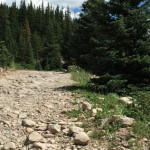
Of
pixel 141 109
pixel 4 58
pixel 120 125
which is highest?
pixel 4 58

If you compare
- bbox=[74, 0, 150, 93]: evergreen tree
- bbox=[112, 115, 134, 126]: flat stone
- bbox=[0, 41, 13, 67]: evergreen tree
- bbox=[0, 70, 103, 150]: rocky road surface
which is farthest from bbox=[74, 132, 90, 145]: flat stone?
bbox=[0, 41, 13, 67]: evergreen tree

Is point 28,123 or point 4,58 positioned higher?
point 4,58

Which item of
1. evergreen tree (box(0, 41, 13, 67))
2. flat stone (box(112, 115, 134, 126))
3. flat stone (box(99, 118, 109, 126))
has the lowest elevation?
flat stone (box(99, 118, 109, 126))

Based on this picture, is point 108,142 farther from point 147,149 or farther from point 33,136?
point 33,136

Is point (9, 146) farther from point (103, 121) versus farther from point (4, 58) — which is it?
point (4, 58)

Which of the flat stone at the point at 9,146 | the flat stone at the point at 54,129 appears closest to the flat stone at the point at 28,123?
the flat stone at the point at 54,129

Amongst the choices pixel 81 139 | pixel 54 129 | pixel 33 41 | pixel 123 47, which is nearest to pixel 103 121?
pixel 81 139

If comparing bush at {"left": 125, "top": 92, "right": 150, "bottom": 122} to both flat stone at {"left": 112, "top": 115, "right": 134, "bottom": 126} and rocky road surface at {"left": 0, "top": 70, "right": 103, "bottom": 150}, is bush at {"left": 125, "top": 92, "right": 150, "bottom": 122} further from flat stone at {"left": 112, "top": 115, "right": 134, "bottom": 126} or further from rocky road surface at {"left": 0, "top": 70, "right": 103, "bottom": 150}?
rocky road surface at {"left": 0, "top": 70, "right": 103, "bottom": 150}

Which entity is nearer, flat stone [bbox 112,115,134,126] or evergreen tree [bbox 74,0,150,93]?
flat stone [bbox 112,115,134,126]

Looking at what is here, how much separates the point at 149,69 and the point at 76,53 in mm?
12987

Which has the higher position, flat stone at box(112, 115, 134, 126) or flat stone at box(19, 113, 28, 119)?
flat stone at box(112, 115, 134, 126)

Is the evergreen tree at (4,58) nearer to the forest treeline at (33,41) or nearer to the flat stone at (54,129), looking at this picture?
the forest treeline at (33,41)

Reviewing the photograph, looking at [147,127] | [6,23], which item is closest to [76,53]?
[147,127]

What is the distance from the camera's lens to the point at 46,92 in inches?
293
